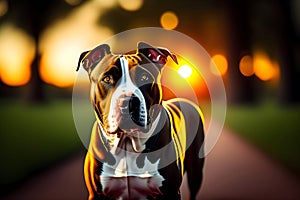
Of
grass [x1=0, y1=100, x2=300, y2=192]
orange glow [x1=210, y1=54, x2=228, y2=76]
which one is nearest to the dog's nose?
grass [x1=0, y1=100, x2=300, y2=192]

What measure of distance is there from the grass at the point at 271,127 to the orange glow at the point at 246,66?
0.51ft

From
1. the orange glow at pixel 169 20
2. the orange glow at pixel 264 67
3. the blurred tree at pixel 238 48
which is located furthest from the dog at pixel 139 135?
the orange glow at pixel 264 67

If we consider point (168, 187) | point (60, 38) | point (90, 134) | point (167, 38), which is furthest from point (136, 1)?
point (168, 187)

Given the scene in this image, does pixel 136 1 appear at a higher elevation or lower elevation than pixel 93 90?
higher

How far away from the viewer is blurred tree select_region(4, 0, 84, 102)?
7.39ft

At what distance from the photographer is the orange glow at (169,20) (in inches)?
87.4

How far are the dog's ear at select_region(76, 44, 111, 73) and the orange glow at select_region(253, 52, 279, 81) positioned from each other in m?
0.67

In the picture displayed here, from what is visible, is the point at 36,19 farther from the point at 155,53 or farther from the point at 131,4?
the point at 155,53

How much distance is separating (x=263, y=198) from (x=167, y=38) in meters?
0.83

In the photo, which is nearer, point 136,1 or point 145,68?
point 145,68

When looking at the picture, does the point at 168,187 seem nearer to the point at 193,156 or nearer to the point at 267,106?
the point at 193,156

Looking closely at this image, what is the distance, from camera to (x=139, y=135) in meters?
2.12

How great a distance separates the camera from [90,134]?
7.08 ft

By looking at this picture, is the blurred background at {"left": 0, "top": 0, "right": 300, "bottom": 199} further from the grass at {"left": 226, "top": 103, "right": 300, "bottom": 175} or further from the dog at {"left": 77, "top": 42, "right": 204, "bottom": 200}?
the dog at {"left": 77, "top": 42, "right": 204, "bottom": 200}
